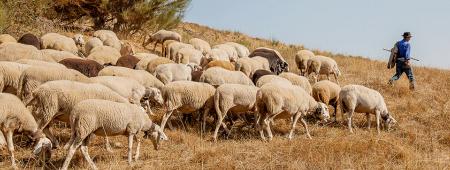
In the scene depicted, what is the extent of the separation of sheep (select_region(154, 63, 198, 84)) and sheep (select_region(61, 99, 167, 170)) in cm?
530

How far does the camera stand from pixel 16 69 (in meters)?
10.7

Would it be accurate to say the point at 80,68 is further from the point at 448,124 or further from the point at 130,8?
the point at 130,8

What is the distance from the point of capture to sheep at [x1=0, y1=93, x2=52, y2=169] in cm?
796

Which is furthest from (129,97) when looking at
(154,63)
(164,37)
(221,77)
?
(164,37)

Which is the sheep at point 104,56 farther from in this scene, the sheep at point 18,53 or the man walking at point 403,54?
the man walking at point 403,54

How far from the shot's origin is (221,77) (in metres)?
13.4

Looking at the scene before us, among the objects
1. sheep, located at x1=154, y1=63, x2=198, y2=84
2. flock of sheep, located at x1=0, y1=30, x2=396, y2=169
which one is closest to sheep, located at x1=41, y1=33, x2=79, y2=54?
flock of sheep, located at x1=0, y1=30, x2=396, y2=169

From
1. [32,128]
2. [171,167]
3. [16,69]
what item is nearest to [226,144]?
[171,167]

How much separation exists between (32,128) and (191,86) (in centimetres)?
378

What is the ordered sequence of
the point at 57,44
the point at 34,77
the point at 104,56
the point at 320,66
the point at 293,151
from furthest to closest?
the point at 320,66 < the point at 57,44 < the point at 104,56 < the point at 34,77 < the point at 293,151

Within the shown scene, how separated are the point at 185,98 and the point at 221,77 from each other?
8.15 feet

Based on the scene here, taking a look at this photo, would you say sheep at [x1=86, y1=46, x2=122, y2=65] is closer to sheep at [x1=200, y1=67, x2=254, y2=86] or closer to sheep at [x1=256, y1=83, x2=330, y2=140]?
sheep at [x1=200, y1=67, x2=254, y2=86]

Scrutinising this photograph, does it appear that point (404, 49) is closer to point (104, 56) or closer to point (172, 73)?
point (172, 73)

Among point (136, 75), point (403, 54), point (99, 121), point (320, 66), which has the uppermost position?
point (403, 54)
